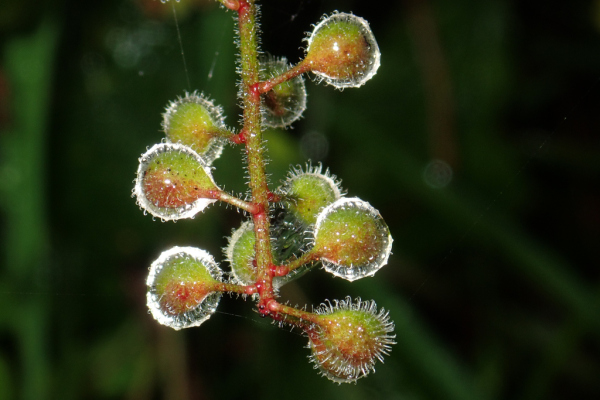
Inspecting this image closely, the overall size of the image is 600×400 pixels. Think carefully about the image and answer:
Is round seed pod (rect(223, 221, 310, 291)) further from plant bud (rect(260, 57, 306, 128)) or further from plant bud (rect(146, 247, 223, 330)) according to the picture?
plant bud (rect(260, 57, 306, 128))

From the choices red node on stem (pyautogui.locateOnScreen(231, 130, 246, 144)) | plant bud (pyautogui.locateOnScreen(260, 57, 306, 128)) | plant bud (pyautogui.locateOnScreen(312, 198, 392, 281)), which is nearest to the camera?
plant bud (pyautogui.locateOnScreen(312, 198, 392, 281))

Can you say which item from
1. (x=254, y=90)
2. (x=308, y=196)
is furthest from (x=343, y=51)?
(x=308, y=196)

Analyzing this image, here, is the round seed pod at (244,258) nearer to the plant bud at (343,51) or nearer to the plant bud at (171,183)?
the plant bud at (171,183)

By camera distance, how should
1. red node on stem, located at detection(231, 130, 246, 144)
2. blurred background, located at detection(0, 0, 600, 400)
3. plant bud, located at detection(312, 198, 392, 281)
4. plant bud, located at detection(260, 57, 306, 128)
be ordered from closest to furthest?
plant bud, located at detection(312, 198, 392, 281)
red node on stem, located at detection(231, 130, 246, 144)
plant bud, located at detection(260, 57, 306, 128)
blurred background, located at detection(0, 0, 600, 400)

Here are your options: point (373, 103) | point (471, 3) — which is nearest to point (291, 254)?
point (373, 103)

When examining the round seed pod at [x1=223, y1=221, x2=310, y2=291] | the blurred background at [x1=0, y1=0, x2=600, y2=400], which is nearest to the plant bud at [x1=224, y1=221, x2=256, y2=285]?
the round seed pod at [x1=223, y1=221, x2=310, y2=291]

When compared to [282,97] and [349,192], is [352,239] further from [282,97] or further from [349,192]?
[349,192]

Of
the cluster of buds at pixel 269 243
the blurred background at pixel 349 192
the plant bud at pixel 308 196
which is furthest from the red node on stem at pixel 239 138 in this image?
the blurred background at pixel 349 192
